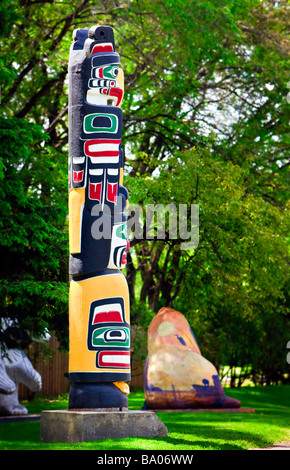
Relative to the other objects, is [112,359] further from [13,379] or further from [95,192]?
[13,379]

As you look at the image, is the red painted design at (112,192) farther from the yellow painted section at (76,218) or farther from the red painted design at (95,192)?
the yellow painted section at (76,218)

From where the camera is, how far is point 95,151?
11.0 m

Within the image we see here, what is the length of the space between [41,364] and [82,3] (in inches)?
460

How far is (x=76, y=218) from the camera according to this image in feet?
35.7

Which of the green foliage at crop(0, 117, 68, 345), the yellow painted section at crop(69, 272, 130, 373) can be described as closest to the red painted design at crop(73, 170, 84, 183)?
the green foliage at crop(0, 117, 68, 345)

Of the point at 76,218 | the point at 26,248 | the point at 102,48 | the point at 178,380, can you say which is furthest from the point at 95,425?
the point at 178,380

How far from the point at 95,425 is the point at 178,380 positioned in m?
6.51

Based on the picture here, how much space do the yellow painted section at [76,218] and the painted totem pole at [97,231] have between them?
15mm

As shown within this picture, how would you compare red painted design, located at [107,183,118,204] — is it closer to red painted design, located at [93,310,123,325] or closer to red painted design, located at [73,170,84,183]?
red painted design, located at [73,170,84,183]

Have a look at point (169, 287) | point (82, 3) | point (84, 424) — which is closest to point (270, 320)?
point (169, 287)

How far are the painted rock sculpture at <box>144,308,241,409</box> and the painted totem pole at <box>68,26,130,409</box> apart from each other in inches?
221

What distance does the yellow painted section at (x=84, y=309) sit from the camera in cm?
1046

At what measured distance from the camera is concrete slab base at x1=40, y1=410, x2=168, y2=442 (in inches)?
385
